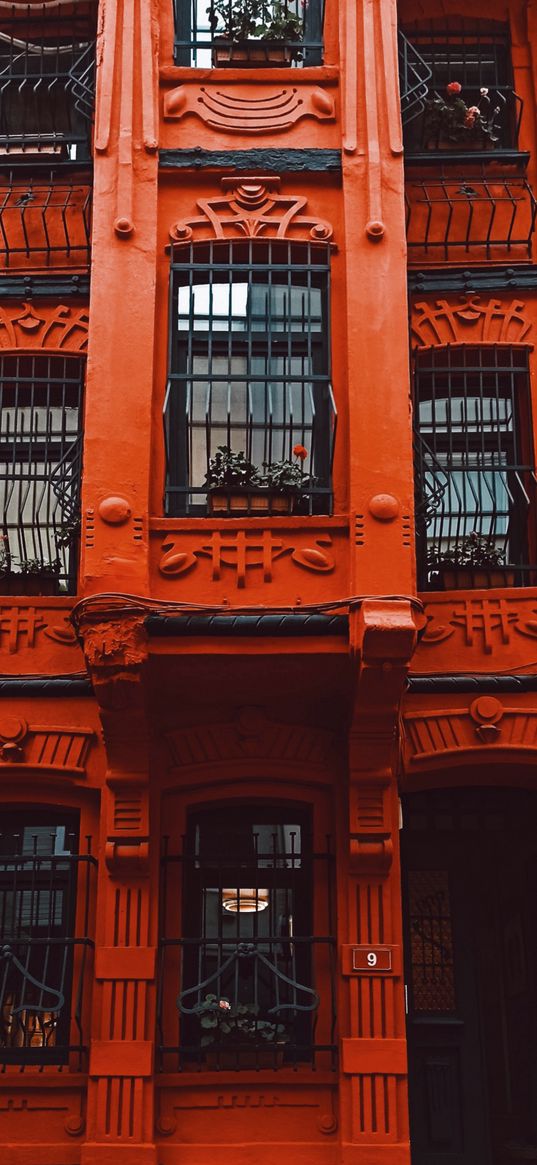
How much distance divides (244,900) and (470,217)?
636 cm

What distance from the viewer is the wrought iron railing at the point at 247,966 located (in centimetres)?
1038

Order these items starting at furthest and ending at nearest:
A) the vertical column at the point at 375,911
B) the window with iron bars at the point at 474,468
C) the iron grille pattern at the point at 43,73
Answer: the iron grille pattern at the point at 43,73, the window with iron bars at the point at 474,468, the vertical column at the point at 375,911

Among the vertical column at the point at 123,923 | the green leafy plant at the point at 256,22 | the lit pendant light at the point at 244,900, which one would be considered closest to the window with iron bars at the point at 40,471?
the vertical column at the point at 123,923

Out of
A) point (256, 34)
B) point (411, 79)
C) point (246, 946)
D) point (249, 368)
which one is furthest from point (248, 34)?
point (246, 946)

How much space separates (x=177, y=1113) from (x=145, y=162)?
7703mm

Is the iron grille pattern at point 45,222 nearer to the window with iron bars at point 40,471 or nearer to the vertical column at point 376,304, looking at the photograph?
the window with iron bars at point 40,471

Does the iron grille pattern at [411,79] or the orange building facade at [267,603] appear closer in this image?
the orange building facade at [267,603]

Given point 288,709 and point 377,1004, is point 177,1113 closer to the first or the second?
point 377,1004

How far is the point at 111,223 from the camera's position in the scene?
1144 centimetres

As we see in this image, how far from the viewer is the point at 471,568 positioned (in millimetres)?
11547

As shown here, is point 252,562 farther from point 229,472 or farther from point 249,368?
point 249,368

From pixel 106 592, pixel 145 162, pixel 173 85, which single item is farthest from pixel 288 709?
pixel 173 85

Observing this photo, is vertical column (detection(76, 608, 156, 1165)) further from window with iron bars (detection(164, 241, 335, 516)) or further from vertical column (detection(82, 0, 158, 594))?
window with iron bars (detection(164, 241, 335, 516))

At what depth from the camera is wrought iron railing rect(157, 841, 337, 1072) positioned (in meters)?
10.4
